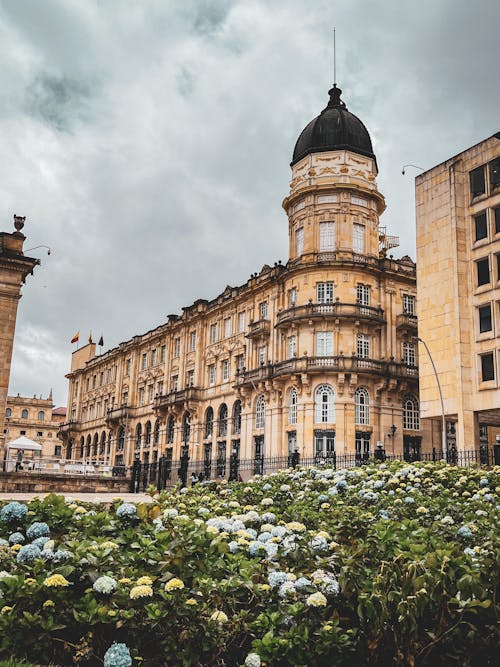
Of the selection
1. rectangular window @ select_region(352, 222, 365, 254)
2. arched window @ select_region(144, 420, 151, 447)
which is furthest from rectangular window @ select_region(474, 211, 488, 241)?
arched window @ select_region(144, 420, 151, 447)

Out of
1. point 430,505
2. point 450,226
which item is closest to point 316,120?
point 450,226

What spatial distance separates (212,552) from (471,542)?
2.79 metres

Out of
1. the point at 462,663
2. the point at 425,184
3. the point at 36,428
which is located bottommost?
the point at 462,663

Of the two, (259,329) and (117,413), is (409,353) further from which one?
(117,413)

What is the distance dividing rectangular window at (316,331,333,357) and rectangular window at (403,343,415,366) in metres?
6.14

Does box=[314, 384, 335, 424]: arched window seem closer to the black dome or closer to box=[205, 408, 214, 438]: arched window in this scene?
box=[205, 408, 214, 438]: arched window

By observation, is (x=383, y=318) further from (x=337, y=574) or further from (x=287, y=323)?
(x=337, y=574)

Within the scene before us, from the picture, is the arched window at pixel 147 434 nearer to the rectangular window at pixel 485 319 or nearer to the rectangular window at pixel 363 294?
the rectangular window at pixel 363 294

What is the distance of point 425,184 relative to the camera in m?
34.3

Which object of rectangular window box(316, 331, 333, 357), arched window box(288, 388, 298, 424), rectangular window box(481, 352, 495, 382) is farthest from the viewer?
arched window box(288, 388, 298, 424)

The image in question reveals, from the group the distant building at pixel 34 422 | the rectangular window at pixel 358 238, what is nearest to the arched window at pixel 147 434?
→ the rectangular window at pixel 358 238

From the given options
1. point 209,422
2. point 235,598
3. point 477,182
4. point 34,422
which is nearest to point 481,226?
point 477,182

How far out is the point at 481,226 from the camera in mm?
31422

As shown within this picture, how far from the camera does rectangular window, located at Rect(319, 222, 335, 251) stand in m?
46.3
